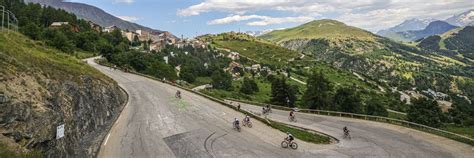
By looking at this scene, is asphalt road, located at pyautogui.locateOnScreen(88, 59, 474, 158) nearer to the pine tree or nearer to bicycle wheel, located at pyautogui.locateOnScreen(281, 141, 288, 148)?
bicycle wheel, located at pyautogui.locateOnScreen(281, 141, 288, 148)

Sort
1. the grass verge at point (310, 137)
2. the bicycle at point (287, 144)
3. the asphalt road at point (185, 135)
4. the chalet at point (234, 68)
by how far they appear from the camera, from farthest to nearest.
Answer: the chalet at point (234, 68)
the grass verge at point (310, 137)
the bicycle at point (287, 144)
the asphalt road at point (185, 135)

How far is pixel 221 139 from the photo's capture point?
92.6 feet

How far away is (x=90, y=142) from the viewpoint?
23.6m

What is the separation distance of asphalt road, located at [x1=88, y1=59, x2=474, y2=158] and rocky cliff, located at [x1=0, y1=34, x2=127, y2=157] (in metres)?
2.14

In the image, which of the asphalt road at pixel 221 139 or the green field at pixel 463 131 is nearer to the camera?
the asphalt road at pixel 221 139

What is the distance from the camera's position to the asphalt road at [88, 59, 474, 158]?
24.6 m

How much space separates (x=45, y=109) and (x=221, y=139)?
46.0 feet

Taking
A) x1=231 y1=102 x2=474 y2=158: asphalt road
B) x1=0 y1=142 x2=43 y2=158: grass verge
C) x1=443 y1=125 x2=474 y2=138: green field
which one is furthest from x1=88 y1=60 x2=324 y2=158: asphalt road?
x1=443 y1=125 x2=474 y2=138: green field

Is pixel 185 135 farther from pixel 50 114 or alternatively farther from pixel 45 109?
pixel 45 109

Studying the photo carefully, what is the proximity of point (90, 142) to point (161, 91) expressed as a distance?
30321 mm

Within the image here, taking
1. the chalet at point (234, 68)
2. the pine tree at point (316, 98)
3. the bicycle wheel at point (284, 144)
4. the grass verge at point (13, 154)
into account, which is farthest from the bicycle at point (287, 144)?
the chalet at point (234, 68)

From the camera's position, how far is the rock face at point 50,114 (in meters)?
15.0

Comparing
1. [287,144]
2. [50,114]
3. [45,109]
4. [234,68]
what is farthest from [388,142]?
[234,68]

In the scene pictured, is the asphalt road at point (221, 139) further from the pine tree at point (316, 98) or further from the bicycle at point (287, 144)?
the pine tree at point (316, 98)
